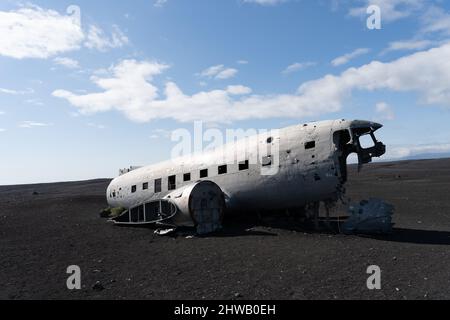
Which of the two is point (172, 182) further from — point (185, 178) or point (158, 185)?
point (158, 185)

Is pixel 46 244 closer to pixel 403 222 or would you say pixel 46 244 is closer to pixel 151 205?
pixel 151 205

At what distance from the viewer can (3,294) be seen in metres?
10.8

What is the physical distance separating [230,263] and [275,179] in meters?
6.75

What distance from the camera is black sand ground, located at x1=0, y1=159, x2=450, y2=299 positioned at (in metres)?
10.5

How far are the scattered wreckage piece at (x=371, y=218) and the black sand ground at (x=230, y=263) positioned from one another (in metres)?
0.79

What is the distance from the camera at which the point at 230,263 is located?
1325 centimetres

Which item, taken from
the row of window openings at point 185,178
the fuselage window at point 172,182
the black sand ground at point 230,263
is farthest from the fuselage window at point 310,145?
the fuselage window at point 172,182

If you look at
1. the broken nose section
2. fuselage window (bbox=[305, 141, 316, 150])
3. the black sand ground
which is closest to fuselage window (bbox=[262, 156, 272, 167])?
fuselage window (bbox=[305, 141, 316, 150])

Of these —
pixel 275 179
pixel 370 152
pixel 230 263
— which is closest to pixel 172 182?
pixel 275 179

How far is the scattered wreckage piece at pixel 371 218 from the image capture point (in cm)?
1728

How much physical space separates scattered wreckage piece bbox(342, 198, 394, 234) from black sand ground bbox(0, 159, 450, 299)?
79 cm

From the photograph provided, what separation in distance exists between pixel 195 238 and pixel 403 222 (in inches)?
474

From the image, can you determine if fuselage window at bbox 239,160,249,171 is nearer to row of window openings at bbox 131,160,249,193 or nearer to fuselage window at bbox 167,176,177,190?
row of window openings at bbox 131,160,249,193

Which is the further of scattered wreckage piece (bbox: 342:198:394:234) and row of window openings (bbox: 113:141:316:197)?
row of window openings (bbox: 113:141:316:197)
